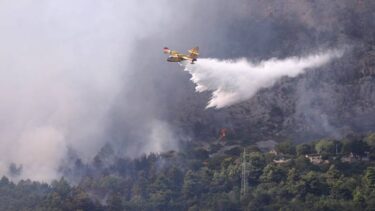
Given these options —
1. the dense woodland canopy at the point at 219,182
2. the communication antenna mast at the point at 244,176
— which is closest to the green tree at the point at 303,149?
the dense woodland canopy at the point at 219,182

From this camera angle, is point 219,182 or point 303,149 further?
point 303,149

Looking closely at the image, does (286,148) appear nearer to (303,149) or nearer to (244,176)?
(303,149)

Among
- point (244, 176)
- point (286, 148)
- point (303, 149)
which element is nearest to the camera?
point (244, 176)

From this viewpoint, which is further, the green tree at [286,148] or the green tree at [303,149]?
the green tree at [286,148]

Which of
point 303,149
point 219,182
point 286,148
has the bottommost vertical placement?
point 219,182

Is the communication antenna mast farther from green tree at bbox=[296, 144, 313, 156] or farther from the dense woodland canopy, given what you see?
green tree at bbox=[296, 144, 313, 156]

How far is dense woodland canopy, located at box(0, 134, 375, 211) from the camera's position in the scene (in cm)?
10806

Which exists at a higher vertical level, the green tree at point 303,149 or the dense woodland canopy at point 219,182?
the green tree at point 303,149

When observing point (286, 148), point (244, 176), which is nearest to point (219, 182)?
point (244, 176)

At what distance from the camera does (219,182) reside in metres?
115

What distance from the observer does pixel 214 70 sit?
117 meters

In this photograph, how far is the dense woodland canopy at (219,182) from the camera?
355 ft

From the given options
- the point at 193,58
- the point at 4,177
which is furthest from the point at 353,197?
the point at 4,177

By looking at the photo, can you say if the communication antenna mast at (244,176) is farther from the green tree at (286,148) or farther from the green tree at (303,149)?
the green tree at (303,149)
